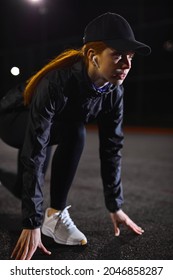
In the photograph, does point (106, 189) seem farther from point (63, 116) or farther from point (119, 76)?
point (119, 76)

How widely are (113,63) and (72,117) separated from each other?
41 centimetres

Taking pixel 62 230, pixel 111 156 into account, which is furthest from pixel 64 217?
pixel 111 156

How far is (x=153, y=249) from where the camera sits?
1.59 meters

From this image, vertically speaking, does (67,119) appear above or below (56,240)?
above

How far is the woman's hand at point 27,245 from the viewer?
4.39 feet

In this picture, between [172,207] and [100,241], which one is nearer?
[100,241]

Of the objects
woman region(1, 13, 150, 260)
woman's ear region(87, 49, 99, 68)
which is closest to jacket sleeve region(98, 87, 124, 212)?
woman region(1, 13, 150, 260)

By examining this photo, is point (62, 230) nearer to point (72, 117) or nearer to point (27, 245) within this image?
point (27, 245)

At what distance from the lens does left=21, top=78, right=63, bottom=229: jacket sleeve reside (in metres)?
1.40

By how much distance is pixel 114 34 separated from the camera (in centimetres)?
135

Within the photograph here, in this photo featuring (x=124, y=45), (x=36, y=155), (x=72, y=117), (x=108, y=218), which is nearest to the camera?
(x=124, y=45)

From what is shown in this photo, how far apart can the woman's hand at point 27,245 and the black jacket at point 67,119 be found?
0.10 ft
